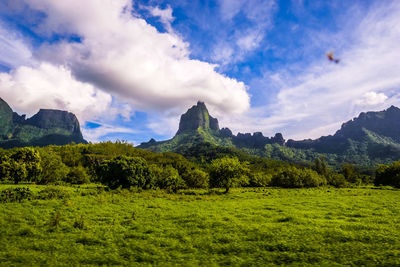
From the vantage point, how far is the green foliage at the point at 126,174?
5371cm

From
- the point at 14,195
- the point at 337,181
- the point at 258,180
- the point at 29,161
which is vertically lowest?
the point at 337,181

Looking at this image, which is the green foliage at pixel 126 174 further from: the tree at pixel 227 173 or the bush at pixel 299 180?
the bush at pixel 299 180

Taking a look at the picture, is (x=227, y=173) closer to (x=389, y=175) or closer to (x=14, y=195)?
(x=14, y=195)

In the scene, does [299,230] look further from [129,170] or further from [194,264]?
[129,170]

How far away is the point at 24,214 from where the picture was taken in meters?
22.4

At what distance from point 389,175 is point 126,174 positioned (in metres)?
102

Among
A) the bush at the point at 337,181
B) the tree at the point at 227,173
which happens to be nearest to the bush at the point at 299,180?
the bush at the point at 337,181

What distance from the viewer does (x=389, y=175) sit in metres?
79.9

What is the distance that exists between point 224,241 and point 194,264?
4.05 meters

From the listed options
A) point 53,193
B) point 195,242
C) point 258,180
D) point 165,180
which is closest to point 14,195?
point 53,193

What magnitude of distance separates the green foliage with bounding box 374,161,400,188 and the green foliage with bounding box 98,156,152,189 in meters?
92.3

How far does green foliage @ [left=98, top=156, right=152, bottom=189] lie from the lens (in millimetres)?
53706

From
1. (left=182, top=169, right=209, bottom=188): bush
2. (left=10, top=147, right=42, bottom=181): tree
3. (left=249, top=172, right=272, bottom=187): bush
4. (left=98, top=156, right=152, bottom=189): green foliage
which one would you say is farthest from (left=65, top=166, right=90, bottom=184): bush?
(left=249, top=172, right=272, bottom=187): bush

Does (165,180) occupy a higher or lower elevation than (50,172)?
lower
